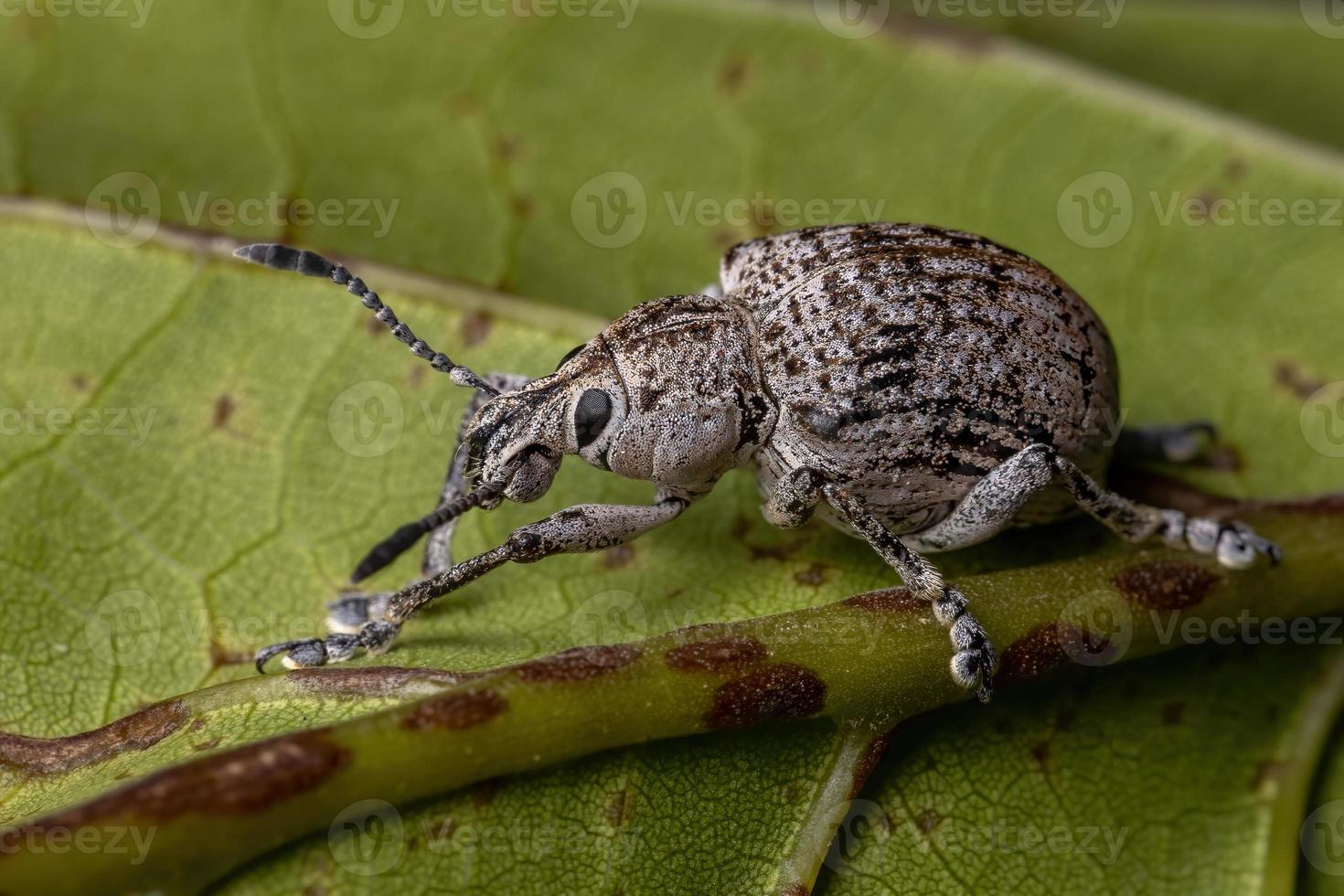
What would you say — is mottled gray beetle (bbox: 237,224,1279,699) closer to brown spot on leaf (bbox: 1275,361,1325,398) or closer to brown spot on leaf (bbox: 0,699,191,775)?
brown spot on leaf (bbox: 0,699,191,775)

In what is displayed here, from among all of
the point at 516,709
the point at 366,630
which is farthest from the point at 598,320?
the point at 516,709

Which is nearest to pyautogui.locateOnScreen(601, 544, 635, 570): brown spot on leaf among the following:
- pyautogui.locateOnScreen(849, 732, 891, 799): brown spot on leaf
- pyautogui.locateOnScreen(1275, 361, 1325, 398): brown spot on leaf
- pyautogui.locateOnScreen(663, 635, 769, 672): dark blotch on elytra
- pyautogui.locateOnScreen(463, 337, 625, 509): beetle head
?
pyautogui.locateOnScreen(463, 337, 625, 509): beetle head

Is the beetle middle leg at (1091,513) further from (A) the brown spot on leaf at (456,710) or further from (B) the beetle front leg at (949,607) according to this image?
(A) the brown spot on leaf at (456,710)

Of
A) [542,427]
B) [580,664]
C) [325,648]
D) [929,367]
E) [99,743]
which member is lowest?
[99,743]

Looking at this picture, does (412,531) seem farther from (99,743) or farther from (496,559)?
(99,743)

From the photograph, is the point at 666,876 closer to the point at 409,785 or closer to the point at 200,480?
the point at 409,785

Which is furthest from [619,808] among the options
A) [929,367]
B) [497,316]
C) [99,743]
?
[497,316]

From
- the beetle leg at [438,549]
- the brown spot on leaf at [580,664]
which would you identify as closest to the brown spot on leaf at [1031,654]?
the brown spot on leaf at [580,664]
